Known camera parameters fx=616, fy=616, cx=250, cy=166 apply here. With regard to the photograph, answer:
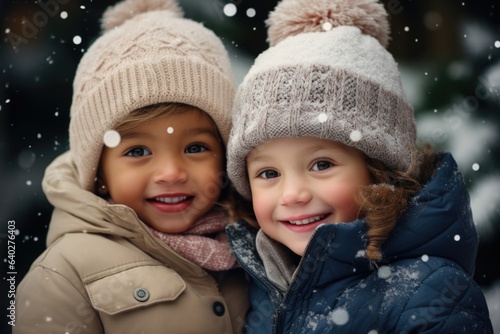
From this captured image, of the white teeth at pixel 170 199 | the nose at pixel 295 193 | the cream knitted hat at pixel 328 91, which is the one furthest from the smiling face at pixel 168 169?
the nose at pixel 295 193

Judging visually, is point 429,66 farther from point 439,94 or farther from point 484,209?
point 484,209

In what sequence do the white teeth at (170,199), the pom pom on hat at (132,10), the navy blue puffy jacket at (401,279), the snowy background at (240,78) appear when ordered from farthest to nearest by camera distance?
the snowy background at (240,78) → the pom pom on hat at (132,10) → the white teeth at (170,199) → the navy blue puffy jacket at (401,279)

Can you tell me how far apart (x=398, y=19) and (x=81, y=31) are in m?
1.32

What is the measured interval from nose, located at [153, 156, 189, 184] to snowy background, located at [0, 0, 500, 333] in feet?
2.98

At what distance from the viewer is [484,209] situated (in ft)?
7.83

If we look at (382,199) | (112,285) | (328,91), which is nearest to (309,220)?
(382,199)

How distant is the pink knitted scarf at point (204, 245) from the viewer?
184cm

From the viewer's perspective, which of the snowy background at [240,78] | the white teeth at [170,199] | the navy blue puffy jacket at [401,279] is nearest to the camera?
the navy blue puffy jacket at [401,279]

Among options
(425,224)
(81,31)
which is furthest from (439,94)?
(81,31)

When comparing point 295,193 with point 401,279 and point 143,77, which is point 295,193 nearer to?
point 401,279

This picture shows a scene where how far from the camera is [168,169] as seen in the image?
1.79 m

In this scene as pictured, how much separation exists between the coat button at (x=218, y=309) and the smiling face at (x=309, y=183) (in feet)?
0.98

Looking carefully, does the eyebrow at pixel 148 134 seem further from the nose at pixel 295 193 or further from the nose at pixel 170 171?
the nose at pixel 295 193

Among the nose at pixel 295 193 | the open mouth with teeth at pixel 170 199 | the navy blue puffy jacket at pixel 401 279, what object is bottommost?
the open mouth with teeth at pixel 170 199
